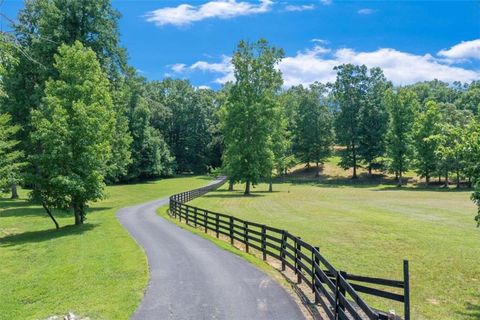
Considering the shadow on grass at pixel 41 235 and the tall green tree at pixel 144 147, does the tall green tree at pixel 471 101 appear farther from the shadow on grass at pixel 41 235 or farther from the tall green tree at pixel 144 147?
the shadow on grass at pixel 41 235

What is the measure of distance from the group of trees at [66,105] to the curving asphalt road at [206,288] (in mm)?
6522

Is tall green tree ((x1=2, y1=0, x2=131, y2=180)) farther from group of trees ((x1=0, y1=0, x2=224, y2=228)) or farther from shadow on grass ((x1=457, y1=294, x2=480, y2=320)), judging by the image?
shadow on grass ((x1=457, y1=294, x2=480, y2=320))

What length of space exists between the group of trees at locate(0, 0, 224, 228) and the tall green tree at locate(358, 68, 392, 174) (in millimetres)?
46606

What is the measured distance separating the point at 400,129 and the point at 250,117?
113 ft

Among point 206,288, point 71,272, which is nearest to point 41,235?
point 71,272

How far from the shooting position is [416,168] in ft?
232

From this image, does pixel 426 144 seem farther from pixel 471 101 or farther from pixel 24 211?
pixel 471 101

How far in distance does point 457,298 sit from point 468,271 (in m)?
3.60

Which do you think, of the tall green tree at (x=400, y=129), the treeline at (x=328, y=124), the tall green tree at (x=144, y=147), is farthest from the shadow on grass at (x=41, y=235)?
the tall green tree at (x=400, y=129)

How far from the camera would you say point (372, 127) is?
3438 inches

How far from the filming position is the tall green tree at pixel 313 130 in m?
92.9

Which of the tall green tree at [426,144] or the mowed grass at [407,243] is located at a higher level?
the tall green tree at [426,144]

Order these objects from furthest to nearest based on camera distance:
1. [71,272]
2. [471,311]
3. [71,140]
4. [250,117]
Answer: [250,117] < [71,140] < [71,272] < [471,311]

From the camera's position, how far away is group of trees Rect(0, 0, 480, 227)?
2628 cm
